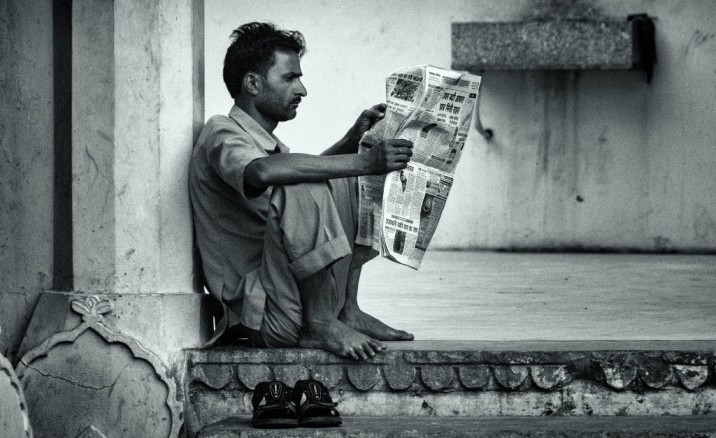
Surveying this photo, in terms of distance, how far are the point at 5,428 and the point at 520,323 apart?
7.11 ft

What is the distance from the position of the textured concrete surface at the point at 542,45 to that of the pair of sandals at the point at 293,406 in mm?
5724

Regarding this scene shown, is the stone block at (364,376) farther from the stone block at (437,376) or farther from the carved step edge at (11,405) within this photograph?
the carved step edge at (11,405)

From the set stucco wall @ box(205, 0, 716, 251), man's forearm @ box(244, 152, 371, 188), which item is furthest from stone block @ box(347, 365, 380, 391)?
stucco wall @ box(205, 0, 716, 251)

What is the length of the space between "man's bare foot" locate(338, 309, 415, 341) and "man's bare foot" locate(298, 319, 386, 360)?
0.24 m

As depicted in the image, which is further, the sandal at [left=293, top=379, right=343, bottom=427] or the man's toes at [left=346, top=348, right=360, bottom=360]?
the man's toes at [left=346, top=348, right=360, bottom=360]

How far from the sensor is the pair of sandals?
122 inches

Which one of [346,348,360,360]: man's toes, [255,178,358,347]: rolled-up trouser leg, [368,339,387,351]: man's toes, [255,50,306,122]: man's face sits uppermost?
[255,50,306,122]: man's face

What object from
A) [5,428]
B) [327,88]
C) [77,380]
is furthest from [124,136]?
[327,88]

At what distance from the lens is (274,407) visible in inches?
122

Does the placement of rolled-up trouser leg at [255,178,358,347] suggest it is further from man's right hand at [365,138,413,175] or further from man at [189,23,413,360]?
man's right hand at [365,138,413,175]

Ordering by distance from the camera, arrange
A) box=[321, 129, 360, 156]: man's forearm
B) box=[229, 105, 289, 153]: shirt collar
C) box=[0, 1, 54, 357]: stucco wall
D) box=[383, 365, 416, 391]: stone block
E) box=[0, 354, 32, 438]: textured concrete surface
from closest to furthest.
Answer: box=[0, 354, 32, 438]: textured concrete surface, box=[383, 365, 416, 391]: stone block, box=[0, 1, 54, 357]: stucco wall, box=[229, 105, 289, 153]: shirt collar, box=[321, 129, 360, 156]: man's forearm

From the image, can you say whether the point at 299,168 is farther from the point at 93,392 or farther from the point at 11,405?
the point at 11,405

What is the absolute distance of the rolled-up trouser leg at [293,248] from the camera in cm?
331

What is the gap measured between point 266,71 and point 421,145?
587 millimetres
